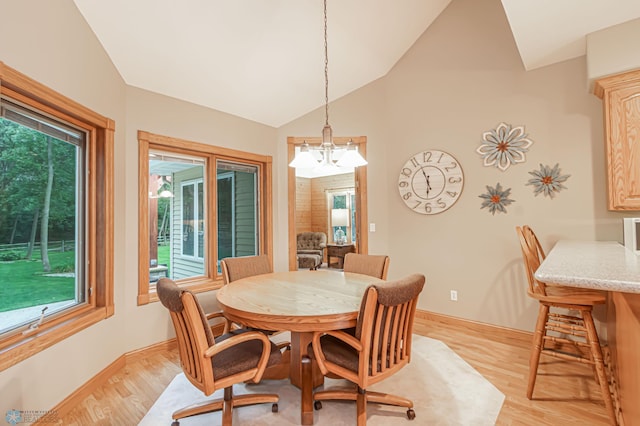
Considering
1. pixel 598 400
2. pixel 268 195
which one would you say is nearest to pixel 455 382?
pixel 598 400

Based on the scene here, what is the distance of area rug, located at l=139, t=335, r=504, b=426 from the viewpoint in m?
1.89

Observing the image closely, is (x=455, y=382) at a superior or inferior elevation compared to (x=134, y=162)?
inferior

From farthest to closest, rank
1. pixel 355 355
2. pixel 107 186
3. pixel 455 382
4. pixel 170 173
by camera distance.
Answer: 1. pixel 170 173
2. pixel 107 186
3. pixel 455 382
4. pixel 355 355

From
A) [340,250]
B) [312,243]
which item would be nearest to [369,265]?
[340,250]

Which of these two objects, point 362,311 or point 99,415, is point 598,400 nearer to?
point 362,311

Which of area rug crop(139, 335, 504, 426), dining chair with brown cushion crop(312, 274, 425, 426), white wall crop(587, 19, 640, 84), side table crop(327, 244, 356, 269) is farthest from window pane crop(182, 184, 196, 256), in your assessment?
side table crop(327, 244, 356, 269)

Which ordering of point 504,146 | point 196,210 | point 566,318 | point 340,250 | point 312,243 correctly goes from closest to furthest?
point 566,318 < point 504,146 < point 196,210 < point 340,250 < point 312,243

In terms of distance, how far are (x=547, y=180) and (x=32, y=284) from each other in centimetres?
416

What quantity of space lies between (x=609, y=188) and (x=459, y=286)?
63.7 inches

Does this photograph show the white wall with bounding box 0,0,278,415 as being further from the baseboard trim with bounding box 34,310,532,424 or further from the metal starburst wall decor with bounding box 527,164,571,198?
the metal starburst wall decor with bounding box 527,164,571,198

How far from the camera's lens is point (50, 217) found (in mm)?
2131

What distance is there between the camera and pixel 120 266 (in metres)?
2.66

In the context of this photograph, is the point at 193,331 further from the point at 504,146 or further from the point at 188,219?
the point at 504,146

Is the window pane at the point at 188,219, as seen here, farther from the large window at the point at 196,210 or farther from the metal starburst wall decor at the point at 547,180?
the metal starburst wall decor at the point at 547,180
